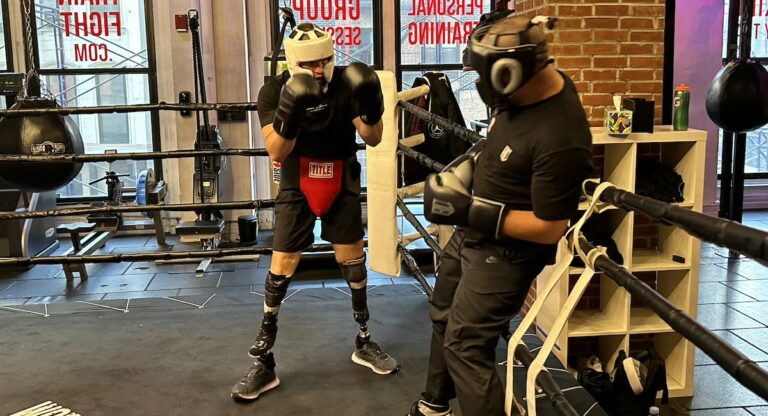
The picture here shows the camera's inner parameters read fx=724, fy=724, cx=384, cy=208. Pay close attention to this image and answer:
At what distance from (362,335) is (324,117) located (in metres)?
0.91

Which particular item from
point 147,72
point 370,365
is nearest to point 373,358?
point 370,365

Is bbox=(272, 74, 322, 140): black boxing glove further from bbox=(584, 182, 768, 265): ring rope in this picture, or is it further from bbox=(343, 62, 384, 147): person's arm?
bbox=(584, 182, 768, 265): ring rope

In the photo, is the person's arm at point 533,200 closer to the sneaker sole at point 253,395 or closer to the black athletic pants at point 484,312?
the black athletic pants at point 484,312

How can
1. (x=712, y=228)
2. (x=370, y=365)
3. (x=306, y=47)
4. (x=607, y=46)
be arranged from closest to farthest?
(x=712, y=228) → (x=306, y=47) → (x=370, y=365) → (x=607, y=46)

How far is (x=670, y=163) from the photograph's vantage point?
323cm

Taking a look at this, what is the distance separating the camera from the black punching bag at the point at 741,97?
4.92 meters

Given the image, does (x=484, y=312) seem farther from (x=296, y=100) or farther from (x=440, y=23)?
(x=440, y=23)

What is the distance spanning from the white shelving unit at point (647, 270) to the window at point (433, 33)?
4.22 m

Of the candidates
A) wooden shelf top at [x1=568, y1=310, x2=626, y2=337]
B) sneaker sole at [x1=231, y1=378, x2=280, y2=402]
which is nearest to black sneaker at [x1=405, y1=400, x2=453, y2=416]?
sneaker sole at [x1=231, y1=378, x2=280, y2=402]

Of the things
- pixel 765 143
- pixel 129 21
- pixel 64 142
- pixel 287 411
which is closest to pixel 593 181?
pixel 287 411

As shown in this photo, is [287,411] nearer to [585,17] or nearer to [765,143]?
[585,17]

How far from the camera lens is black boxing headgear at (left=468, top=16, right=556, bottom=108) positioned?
1606 millimetres

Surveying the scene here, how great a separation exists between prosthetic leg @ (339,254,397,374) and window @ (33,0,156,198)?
4.79m

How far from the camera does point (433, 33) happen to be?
729cm
